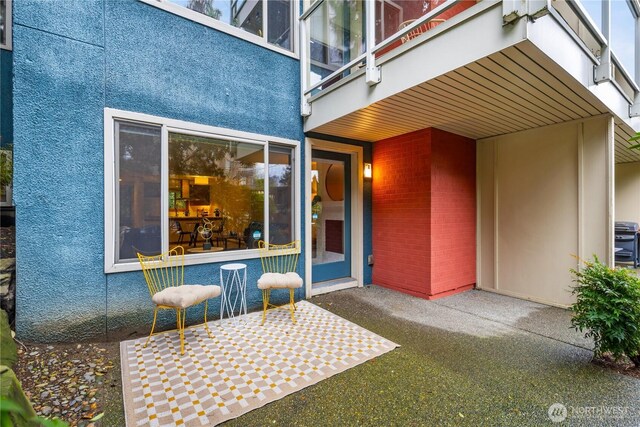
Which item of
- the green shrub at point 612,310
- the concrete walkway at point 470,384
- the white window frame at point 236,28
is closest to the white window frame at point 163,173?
the white window frame at point 236,28

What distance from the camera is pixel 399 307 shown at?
13.6 feet

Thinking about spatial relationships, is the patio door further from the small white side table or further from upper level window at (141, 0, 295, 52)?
upper level window at (141, 0, 295, 52)

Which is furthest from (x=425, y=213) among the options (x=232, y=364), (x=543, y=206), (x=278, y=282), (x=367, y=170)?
(x=232, y=364)

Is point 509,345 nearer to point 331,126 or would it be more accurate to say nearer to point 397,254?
point 397,254

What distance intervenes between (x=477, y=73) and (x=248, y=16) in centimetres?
323

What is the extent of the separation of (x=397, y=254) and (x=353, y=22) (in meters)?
4.08

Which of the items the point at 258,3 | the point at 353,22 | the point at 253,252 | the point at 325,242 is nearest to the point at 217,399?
the point at 253,252

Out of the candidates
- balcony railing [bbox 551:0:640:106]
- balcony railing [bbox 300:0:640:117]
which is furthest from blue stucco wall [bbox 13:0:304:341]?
balcony railing [bbox 551:0:640:106]

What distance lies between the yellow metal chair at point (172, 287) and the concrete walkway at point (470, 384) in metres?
1.27

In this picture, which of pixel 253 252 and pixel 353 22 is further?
pixel 353 22

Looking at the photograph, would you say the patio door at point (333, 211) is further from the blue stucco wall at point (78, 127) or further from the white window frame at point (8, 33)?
the white window frame at point (8, 33)

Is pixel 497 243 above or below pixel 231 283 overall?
above

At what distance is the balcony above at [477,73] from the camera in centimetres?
233

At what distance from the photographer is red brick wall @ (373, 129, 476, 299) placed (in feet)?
14.6
